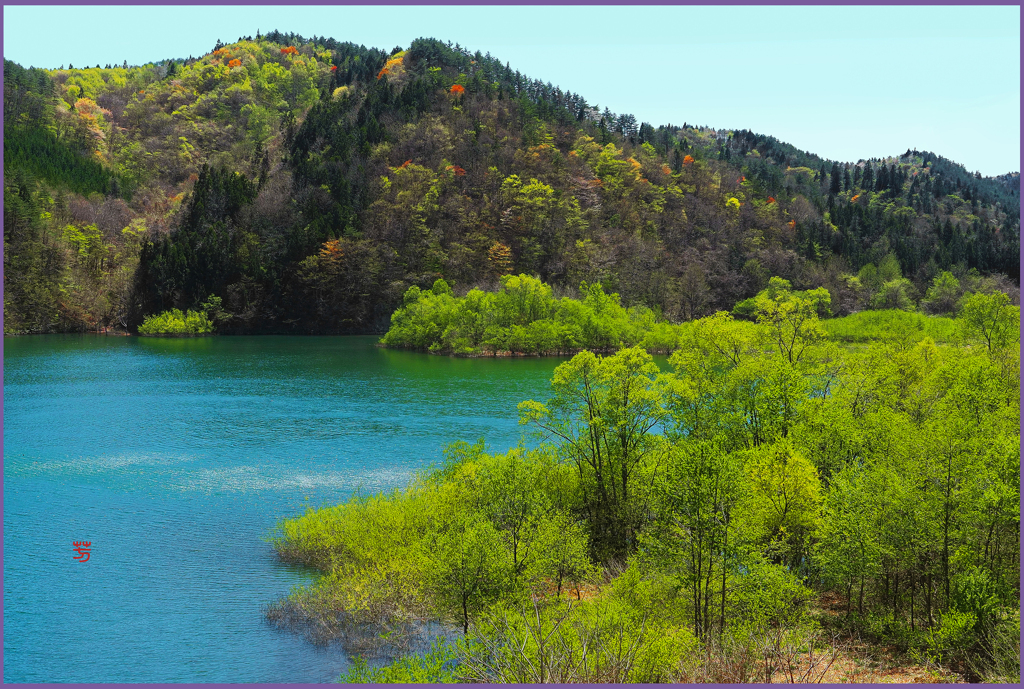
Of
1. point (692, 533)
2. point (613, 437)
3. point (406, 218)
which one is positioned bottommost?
point (692, 533)

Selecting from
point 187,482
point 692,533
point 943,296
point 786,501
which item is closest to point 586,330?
point 187,482

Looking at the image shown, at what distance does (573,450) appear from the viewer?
3081cm

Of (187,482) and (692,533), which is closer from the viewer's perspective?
(692,533)

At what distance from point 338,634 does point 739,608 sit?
11.9 meters

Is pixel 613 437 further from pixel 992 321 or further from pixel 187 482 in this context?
pixel 992 321

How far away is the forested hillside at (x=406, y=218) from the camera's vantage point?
130 metres

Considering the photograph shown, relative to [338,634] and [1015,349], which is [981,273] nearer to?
[1015,349]

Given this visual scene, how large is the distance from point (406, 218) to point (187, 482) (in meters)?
99.3

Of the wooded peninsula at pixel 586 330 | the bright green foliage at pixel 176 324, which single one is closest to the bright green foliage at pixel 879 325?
the wooded peninsula at pixel 586 330

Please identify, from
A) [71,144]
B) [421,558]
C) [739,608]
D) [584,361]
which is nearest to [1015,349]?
[584,361]

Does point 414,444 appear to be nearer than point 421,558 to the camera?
No

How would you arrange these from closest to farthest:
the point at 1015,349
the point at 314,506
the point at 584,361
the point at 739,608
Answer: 1. the point at 739,608
2. the point at 584,361
3. the point at 314,506
4. the point at 1015,349

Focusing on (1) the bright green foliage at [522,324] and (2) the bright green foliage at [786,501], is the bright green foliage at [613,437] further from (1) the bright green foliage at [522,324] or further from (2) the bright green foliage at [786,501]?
(1) the bright green foliage at [522,324]

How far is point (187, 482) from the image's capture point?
4019 cm
